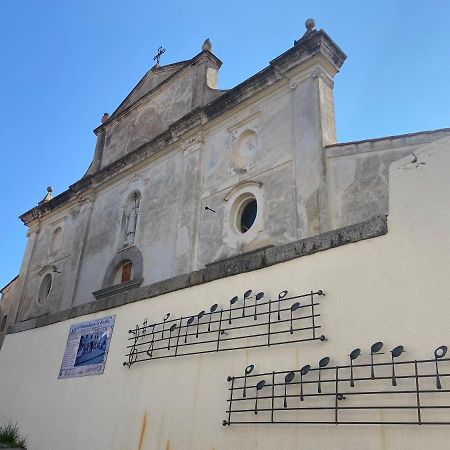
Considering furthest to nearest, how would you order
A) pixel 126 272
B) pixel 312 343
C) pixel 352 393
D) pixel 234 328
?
pixel 126 272, pixel 234 328, pixel 312 343, pixel 352 393

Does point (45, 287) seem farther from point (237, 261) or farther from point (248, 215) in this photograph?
point (237, 261)

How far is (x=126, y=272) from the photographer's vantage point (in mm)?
12898

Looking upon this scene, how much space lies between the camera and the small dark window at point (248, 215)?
10424 mm

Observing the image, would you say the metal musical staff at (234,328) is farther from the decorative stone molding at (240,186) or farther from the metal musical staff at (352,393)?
the decorative stone molding at (240,186)

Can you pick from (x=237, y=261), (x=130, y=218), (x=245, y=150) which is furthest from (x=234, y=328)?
(x=130, y=218)

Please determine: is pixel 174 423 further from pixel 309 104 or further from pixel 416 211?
pixel 309 104

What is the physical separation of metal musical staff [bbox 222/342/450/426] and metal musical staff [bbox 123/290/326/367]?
28cm

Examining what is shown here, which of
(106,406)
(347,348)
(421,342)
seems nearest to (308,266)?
(347,348)

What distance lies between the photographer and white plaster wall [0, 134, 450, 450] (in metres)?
3.05

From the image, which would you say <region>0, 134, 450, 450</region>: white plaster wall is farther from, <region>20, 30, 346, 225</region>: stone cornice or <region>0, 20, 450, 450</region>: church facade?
<region>20, 30, 346, 225</region>: stone cornice

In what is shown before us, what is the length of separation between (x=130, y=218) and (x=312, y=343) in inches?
422

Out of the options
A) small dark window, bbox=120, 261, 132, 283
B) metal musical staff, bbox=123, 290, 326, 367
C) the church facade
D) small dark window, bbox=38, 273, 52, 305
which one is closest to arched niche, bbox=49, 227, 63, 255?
the church facade

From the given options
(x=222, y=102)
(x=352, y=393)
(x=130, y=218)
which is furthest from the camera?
(x=130, y=218)

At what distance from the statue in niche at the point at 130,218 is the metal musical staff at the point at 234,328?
8.29m
